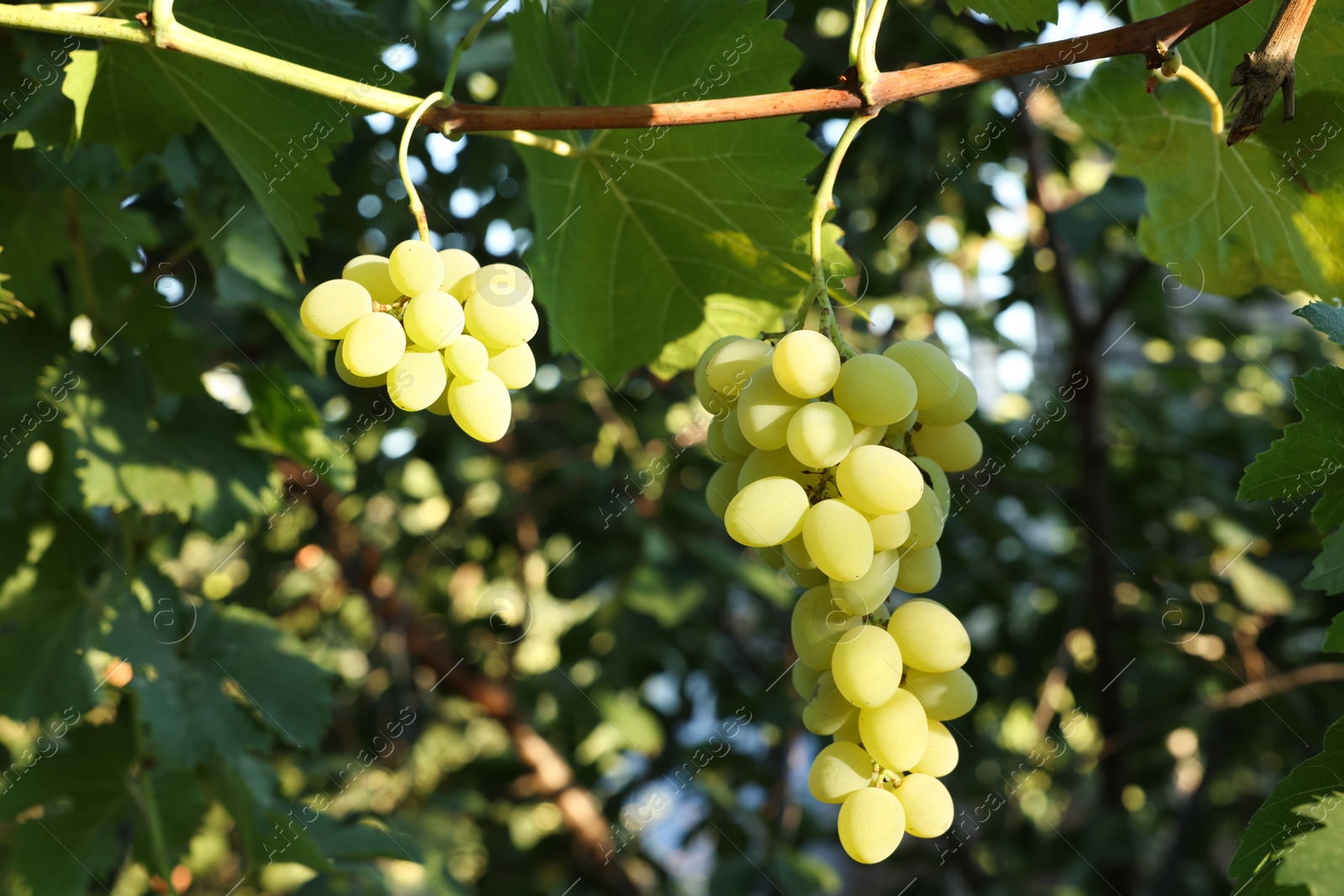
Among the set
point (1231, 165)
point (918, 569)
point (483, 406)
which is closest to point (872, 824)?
point (918, 569)

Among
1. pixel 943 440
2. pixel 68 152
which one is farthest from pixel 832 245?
pixel 68 152

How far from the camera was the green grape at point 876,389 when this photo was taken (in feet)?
1.49

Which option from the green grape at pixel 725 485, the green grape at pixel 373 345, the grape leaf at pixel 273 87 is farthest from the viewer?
the grape leaf at pixel 273 87

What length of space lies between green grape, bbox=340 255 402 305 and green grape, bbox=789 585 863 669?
24 centimetres

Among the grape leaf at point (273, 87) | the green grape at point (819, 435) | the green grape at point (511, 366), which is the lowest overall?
the green grape at point (819, 435)

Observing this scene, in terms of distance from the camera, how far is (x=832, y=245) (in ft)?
2.09

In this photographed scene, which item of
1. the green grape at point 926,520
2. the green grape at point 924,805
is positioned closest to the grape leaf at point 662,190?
the green grape at point 926,520

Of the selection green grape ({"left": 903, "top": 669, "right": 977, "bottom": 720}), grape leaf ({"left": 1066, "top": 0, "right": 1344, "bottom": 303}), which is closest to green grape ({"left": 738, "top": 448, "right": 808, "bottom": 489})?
green grape ({"left": 903, "top": 669, "right": 977, "bottom": 720})

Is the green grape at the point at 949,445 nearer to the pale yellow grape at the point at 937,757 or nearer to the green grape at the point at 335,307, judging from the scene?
the pale yellow grape at the point at 937,757

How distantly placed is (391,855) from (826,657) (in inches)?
22.9

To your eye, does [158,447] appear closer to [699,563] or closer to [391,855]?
[391,855]

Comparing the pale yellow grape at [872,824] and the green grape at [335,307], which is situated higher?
the green grape at [335,307]

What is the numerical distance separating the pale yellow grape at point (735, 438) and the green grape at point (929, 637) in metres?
0.11

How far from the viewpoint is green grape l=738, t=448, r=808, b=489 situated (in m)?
0.49
